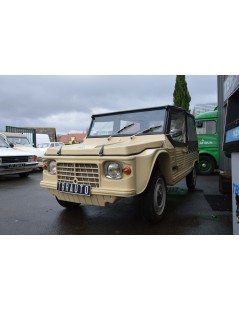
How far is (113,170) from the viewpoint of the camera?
297cm

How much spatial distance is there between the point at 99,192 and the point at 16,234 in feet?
4.48

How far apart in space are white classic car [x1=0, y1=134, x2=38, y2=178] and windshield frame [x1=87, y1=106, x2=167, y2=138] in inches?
176

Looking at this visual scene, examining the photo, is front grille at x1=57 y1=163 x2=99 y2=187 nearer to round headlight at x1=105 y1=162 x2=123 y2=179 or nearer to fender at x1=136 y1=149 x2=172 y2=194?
round headlight at x1=105 y1=162 x2=123 y2=179

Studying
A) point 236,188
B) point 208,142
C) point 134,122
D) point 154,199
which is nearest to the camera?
point 236,188

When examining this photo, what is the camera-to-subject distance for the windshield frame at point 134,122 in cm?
396

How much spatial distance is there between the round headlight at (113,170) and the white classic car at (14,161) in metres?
5.82

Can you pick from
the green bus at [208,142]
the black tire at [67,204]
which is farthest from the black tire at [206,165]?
the black tire at [67,204]

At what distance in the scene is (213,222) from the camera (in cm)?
350

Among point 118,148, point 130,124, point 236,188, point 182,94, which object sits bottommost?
point 236,188

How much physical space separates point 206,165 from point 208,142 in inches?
35.1

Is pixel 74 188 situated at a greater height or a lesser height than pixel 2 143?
lesser

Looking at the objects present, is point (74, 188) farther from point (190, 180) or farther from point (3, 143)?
point (3, 143)

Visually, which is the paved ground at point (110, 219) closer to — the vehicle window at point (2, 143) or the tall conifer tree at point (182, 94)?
the vehicle window at point (2, 143)

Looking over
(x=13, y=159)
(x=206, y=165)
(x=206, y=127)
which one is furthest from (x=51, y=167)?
(x=206, y=127)
